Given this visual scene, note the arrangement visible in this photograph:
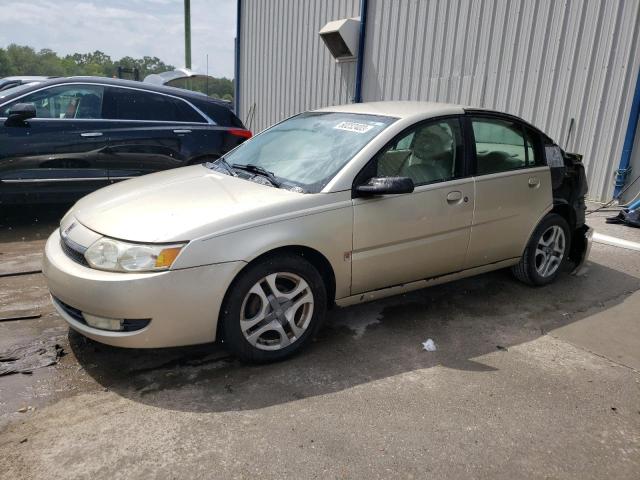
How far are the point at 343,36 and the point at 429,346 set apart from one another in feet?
28.6

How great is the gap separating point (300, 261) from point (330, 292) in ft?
1.27

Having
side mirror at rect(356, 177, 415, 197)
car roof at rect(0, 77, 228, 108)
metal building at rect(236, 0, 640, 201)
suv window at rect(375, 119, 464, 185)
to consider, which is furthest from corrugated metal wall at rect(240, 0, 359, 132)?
side mirror at rect(356, 177, 415, 197)

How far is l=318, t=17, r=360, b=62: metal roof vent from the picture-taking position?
Result: 1083 cm

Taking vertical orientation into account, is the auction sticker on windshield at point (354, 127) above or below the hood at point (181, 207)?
above

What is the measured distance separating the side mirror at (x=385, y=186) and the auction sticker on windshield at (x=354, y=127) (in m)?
0.51

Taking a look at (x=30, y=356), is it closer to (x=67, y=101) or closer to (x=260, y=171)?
(x=260, y=171)

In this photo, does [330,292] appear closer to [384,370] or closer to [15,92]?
[384,370]

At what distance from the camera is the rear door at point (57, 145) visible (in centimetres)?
579

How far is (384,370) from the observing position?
128 inches

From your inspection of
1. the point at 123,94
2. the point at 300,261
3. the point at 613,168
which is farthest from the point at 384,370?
the point at 613,168

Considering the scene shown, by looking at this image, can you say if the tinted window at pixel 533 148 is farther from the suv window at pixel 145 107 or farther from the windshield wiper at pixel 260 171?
the suv window at pixel 145 107

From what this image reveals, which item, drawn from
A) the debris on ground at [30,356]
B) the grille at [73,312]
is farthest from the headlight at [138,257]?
the debris on ground at [30,356]

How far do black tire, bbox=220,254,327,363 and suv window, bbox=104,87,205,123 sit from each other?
4229mm

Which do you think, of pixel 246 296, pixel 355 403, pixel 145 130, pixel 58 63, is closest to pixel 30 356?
pixel 246 296
